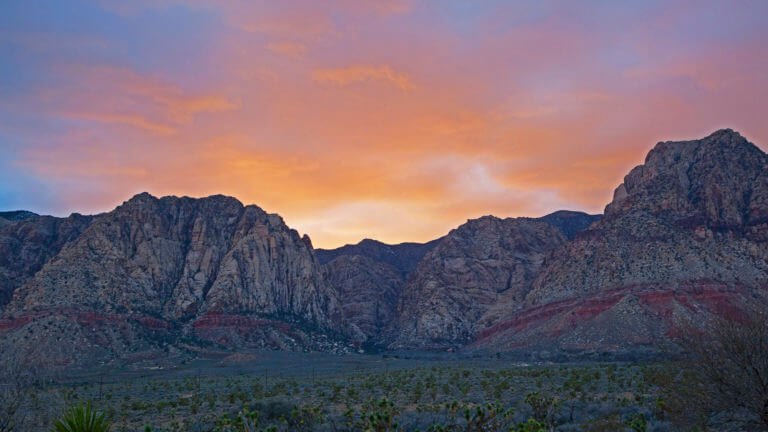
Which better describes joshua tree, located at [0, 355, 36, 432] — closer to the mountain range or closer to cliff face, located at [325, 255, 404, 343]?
the mountain range

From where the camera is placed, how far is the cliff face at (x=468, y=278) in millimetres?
143750

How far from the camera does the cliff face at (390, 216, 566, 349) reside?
14375cm

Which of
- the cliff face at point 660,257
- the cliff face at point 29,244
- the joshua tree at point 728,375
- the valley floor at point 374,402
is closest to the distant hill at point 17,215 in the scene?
the cliff face at point 29,244

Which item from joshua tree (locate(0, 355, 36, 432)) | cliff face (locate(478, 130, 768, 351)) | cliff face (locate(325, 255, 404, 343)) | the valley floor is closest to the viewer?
joshua tree (locate(0, 355, 36, 432))

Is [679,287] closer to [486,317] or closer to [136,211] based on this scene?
[486,317]

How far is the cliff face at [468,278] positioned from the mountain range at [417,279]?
53 cm

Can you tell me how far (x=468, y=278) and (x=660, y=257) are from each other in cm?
6364

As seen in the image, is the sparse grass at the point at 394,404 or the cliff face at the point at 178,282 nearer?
the sparse grass at the point at 394,404

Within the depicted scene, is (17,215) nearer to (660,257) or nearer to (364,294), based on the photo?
(364,294)

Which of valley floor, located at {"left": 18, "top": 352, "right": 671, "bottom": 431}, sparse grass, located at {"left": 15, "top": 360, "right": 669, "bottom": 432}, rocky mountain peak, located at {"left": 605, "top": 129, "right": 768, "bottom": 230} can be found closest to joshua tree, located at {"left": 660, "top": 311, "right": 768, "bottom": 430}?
valley floor, located at {"left": 18, "top": 352, "right": 671, "bottom": 431}

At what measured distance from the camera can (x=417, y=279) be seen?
171750mm

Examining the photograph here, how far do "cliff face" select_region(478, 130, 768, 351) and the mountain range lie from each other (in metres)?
0.31

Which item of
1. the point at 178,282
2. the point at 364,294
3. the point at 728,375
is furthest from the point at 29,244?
the point at 728,375

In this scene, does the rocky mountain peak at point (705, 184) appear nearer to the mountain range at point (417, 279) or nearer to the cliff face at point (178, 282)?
the mountain range at point (417, 279)
